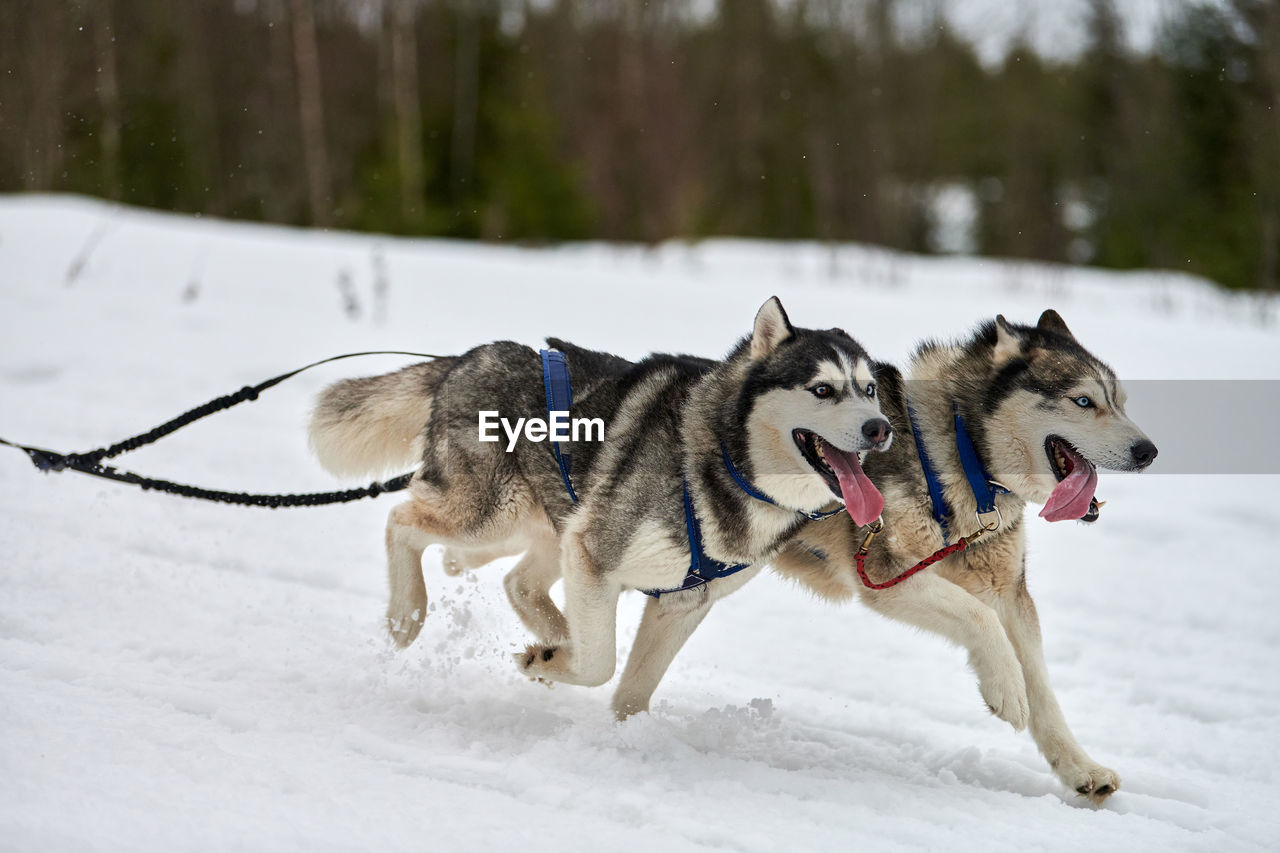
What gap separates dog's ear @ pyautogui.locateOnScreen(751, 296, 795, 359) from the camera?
132 inches

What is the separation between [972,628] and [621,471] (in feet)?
4.11

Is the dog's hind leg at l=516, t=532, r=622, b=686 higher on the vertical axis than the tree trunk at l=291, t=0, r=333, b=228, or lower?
lower

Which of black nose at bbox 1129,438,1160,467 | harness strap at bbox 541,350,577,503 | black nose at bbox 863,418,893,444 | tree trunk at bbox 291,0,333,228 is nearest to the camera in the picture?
black nose at bbox 863,418,893,444

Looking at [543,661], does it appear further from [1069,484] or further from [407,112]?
[407,112]

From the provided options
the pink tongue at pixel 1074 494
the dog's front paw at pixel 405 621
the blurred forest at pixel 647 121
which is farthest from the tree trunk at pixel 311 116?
the pink tongue at pixel 1074 494

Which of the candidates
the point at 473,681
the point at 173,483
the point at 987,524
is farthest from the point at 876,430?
the point at 173,483

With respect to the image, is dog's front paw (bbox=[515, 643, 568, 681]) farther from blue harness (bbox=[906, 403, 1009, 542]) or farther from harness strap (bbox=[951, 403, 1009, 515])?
harness strap (bbox=[951, 403, 1009, 515])

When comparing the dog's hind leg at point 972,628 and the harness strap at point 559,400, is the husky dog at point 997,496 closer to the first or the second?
the dog's hind leg at point 972,628

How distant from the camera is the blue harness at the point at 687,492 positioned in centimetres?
337

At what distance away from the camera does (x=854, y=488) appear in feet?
10.2

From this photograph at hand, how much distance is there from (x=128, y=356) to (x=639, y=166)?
32.1 ft

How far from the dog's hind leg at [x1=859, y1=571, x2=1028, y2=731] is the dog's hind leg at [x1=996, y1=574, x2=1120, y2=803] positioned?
0.17 metres

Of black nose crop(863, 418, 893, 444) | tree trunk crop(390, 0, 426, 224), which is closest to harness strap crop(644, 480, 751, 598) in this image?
black nose crop(863, 418, 893, 444)

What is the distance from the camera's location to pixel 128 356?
333 inches
